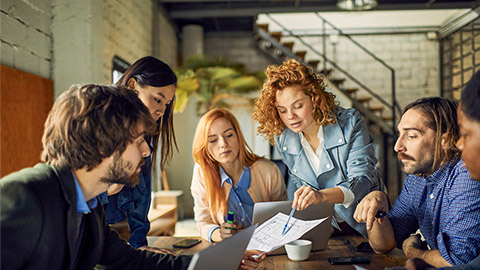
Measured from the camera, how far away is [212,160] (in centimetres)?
216

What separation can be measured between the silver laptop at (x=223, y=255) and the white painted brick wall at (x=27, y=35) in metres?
2.16

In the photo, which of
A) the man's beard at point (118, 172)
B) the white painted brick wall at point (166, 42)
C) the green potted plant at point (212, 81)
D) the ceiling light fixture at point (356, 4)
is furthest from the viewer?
the white painted brick wall at point (166, 42)

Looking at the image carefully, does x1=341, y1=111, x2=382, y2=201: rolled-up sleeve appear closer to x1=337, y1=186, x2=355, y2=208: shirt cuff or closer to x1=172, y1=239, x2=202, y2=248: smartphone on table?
x1=337, y1=186, x2=355, y2=208: shirt cuff

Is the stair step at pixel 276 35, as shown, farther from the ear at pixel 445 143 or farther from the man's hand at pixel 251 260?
the man's hand at pixel 251 260

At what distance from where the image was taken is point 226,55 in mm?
8688

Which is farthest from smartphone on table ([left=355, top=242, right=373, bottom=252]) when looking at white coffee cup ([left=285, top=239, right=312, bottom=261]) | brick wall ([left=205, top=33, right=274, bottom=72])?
brick wall ([left=205, top=33, right=274, bottom=72])

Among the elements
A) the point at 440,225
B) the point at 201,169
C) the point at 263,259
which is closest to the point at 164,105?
the point at 201,169

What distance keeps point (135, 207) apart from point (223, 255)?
3.34ft

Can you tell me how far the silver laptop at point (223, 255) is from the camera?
0.85 metres

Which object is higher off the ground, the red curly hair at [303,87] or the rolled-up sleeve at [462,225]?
the red curly hair at [303,87]

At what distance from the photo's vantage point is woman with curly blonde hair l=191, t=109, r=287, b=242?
207cm

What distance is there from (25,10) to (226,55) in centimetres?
610

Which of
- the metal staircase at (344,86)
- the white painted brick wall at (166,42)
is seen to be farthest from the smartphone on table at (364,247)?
the metal staircase at (344,86)

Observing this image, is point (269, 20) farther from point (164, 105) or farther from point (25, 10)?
point (164, 105)
